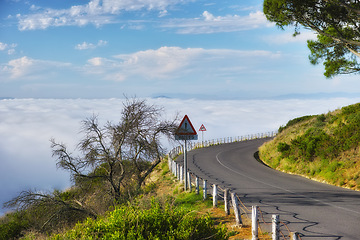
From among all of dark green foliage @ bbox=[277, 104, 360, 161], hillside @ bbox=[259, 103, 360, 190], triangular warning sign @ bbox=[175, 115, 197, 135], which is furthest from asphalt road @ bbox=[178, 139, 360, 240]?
triangular warning sign @ bbox=[175, 115, 197, 135]

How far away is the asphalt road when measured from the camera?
9.03 metres

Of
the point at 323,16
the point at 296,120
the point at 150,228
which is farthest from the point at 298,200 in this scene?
the point at 296,120

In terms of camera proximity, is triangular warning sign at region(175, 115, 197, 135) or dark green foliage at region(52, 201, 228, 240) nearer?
dark green foliage at region(52, 201, 228, 240)

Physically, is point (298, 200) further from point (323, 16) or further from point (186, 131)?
point (323, 16)

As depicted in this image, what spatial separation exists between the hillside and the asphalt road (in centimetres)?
93

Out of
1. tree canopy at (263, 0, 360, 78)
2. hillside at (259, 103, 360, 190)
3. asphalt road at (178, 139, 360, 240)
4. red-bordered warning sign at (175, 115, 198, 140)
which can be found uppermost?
tree canopy at (263, 0, 360, 78)

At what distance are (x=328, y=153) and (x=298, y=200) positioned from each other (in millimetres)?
7316

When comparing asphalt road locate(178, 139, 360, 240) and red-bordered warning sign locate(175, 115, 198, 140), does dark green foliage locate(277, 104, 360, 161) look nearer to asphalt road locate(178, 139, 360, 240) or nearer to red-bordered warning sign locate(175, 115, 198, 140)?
asphalt road locate(178, 139, 360, 240)

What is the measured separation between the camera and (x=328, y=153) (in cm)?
1855

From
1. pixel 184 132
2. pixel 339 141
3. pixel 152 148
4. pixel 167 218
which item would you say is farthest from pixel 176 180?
pixel 167 218

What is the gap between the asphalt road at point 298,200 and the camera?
29.6 feet

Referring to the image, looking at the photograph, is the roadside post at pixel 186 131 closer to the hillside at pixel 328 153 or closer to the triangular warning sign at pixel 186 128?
the triangular warning sign at pixel 186 128

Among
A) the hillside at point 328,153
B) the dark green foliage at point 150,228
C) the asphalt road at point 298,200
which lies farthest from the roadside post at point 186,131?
the hillside at point 328,153

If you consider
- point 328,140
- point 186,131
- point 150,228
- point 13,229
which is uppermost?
point 186,131
